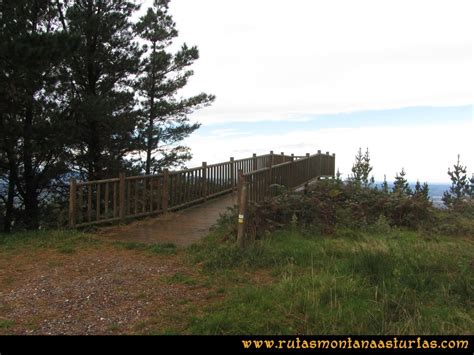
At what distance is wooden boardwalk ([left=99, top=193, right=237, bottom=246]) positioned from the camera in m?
7.72

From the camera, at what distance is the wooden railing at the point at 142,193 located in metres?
8.58

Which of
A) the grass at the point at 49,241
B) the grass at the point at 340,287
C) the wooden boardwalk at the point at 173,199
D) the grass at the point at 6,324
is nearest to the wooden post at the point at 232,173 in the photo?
the wooden boardwalk at the point at 173,199

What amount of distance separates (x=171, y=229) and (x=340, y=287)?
4.80 m

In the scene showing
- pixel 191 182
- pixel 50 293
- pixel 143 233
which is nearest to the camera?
pixel 50 293

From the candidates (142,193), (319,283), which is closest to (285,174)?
(142,193)

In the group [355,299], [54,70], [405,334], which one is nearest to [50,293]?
[355,299]

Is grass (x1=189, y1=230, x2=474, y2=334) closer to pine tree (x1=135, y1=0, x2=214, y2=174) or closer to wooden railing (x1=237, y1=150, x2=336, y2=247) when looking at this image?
wooden railing (x1=237, y1=150, x2=336, y2=247)

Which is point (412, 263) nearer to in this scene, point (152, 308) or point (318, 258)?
point (318, 258)

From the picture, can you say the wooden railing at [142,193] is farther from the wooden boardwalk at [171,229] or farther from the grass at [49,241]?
the grass at [49,241]

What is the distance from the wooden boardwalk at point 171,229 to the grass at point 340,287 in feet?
3.62

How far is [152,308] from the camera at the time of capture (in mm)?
4367

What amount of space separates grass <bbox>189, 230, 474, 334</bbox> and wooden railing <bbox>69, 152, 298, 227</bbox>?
3.06 metres
